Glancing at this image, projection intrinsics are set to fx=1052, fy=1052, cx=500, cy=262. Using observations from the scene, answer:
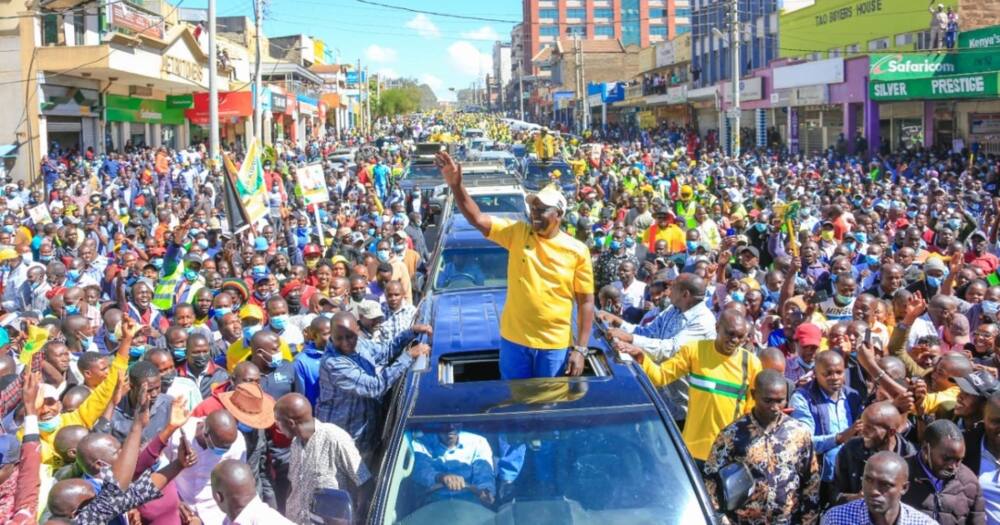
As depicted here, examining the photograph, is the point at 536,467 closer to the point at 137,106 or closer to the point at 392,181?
the point at 392,181

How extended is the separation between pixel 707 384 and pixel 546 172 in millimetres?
19601

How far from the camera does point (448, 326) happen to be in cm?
614

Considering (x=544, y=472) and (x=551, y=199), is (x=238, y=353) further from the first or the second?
(x=544, y=472)

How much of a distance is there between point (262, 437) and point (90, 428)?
1044 mm

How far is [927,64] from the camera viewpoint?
1081 inches

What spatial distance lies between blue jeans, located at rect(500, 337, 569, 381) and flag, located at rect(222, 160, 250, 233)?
28.7ft

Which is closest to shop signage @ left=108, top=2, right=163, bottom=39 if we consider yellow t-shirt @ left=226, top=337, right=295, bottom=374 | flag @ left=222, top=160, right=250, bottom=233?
flag @ left=222, top=160, right=250, bottom=233

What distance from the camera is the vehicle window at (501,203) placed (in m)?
15.0

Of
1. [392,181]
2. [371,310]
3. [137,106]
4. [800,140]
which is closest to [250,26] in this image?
[137,106]

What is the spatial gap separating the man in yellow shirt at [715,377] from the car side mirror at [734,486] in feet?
3.56

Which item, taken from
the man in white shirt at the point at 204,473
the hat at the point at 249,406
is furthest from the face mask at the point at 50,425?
the man in white shirt at the point at 204,473

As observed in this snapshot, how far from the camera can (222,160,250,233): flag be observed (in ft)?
44.3

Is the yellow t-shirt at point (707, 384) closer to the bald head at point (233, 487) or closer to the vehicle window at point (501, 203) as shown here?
the bald head at point (233, 487)

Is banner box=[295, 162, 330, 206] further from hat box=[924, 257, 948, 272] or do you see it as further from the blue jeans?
the blue jeans
